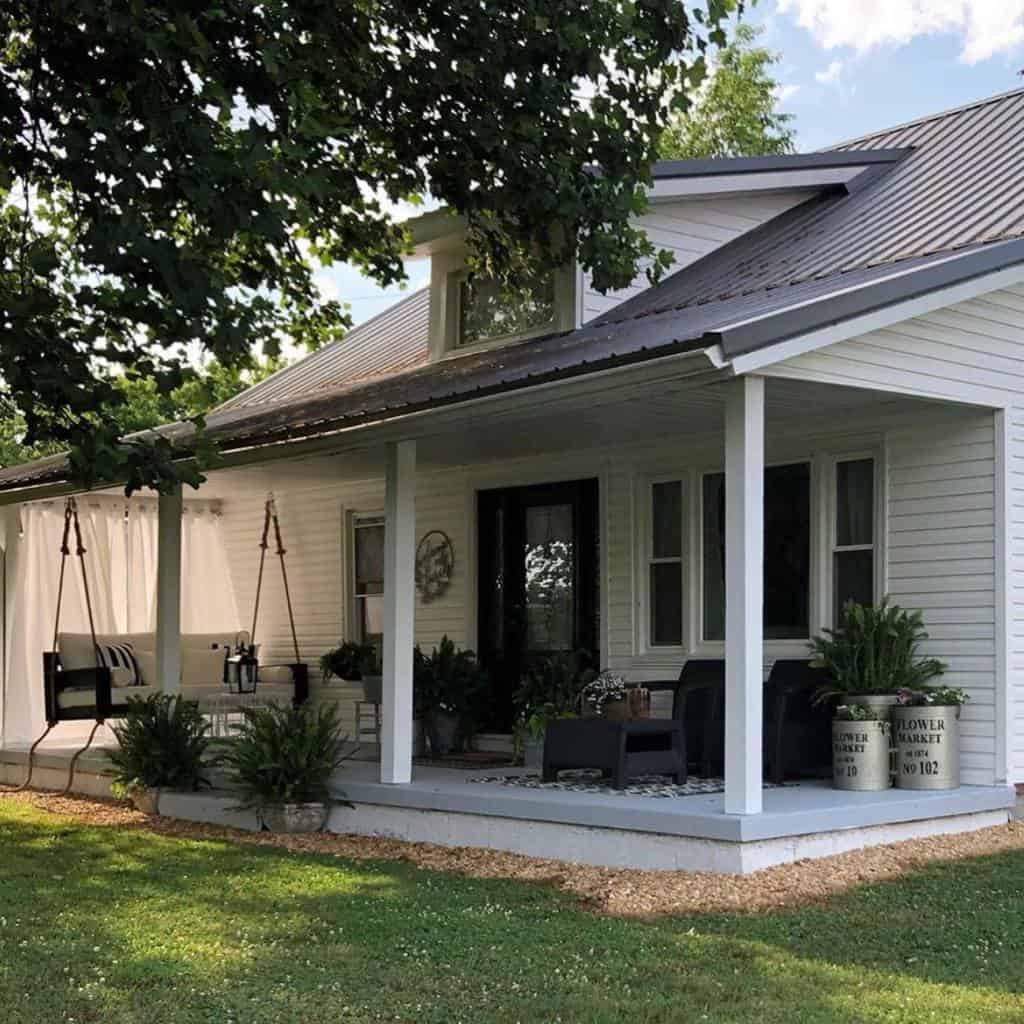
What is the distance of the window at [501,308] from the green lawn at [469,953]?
17.5 ft

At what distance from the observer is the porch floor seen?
773 cm

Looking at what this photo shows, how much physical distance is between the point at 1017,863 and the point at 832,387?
279 centimetres

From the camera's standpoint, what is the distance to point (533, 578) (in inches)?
502

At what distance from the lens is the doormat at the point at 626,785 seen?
886 cm

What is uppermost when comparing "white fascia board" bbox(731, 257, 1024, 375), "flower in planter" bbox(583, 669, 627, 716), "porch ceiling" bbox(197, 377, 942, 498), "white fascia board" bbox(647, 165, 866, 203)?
"white fascia board" bbox(647, 165, 866, 203)

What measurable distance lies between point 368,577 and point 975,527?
6.71 meters

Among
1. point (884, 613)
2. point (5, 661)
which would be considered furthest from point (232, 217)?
point (5, 661)

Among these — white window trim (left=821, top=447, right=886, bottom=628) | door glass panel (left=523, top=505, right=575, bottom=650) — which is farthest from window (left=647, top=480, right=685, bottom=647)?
white window trim (left=821, top=447, right=886, bottom=628)

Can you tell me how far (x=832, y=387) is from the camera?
27.8ft

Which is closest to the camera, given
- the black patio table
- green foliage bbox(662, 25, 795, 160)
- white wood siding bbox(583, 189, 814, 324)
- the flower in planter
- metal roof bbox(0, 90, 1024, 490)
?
metal roof bbox(0, 90, 1024, 490)

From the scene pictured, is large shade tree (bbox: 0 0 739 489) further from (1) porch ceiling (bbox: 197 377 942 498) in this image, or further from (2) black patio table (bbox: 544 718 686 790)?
(2) black patio table (bbox: 544 718 686 790)

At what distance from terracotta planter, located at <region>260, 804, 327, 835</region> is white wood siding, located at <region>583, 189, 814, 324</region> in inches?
169

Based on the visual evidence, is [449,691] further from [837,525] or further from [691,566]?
[837,525]

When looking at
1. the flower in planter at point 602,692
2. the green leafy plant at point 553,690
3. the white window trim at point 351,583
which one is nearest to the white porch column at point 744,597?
the green leafy plant at point 553,690
